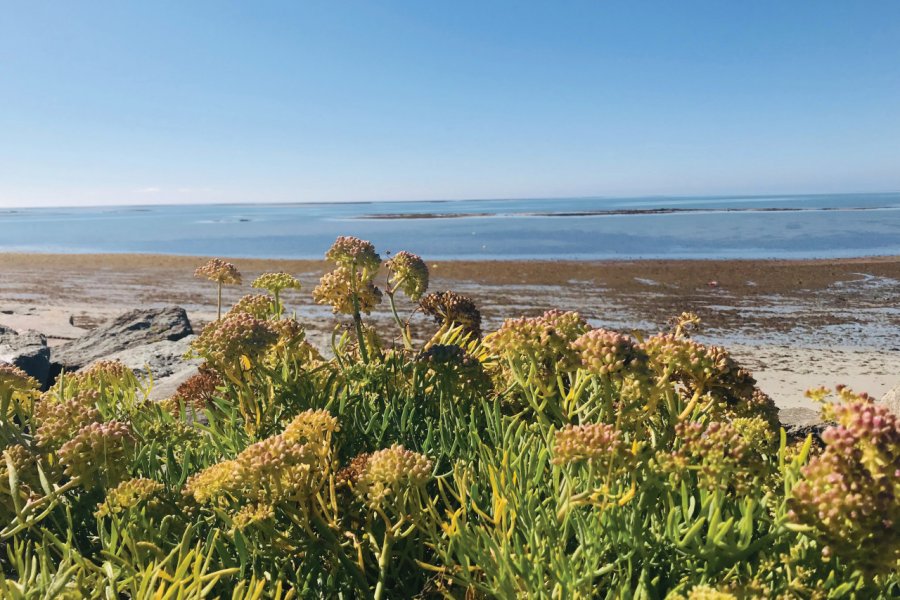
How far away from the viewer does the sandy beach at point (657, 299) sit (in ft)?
44.3

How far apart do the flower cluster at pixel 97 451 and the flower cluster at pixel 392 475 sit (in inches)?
25.1

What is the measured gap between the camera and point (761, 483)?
152 cm

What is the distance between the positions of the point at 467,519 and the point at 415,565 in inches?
7.4

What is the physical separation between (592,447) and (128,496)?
3.78 ft

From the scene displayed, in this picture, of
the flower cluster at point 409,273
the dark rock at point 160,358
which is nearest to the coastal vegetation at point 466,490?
the flower cluster at point 409,273

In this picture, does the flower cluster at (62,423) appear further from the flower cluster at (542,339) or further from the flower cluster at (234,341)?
the flower cluster at (542,339)

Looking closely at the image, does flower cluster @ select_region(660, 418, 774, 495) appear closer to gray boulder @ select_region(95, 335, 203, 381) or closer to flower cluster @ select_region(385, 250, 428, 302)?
flower cluster @ select_region(385, 250, 428, 302)

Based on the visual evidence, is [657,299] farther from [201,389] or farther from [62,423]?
[62,423]

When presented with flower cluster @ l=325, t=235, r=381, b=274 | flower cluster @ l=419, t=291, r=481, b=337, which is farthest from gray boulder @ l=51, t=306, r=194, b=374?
flower cluster @ l=325, t=235, r=381, b=274

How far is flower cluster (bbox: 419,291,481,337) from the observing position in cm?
303

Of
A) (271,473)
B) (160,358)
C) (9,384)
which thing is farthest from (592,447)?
(160,358)

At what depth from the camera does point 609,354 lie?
155 centimetres

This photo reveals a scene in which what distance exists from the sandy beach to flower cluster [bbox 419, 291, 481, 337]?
236 inches

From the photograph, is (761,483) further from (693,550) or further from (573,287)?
(573,287)
